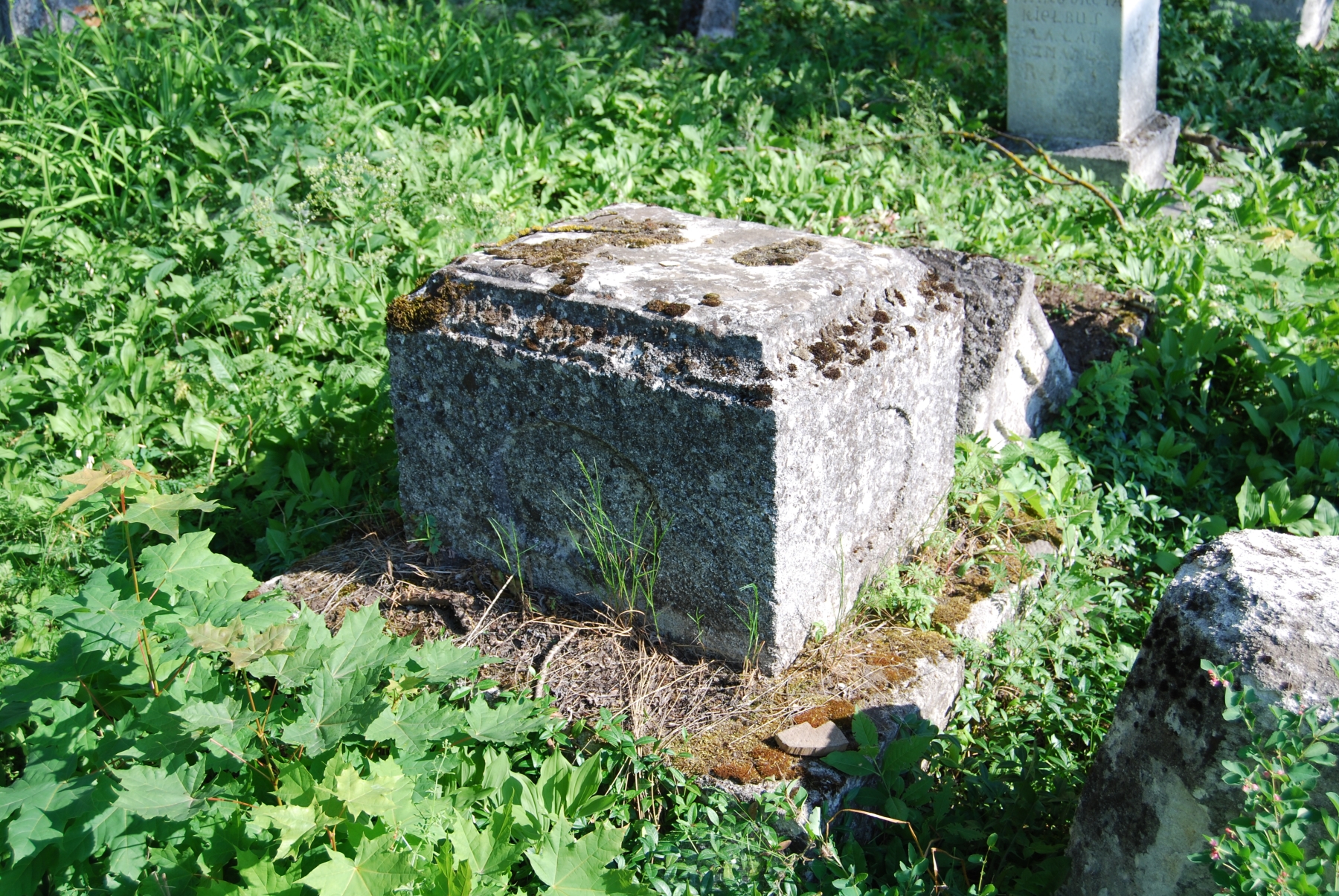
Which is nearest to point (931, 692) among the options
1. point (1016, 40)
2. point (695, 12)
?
point (1016, 40)

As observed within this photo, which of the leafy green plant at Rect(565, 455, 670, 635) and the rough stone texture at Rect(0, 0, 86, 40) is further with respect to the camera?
the rough stone texture at Rect(0, 0, 86, 40)

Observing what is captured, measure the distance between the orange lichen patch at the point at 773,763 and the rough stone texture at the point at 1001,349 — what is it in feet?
4.78

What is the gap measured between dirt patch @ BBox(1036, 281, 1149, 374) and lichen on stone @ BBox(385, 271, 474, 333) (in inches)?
95.7

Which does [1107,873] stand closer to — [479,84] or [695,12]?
[479,84]

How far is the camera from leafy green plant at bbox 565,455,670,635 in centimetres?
249

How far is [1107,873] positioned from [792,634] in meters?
0.90

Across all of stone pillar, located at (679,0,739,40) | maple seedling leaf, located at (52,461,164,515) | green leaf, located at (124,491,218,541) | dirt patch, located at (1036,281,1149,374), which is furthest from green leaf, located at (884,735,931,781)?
stone pillar, located at (679,0,739,40)

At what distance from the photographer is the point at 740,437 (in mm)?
2211

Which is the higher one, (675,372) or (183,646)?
(675,372)

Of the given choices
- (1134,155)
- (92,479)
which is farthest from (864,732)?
(1134,155)

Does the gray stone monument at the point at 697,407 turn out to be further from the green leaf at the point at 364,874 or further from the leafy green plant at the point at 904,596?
the green leaf at the point at 364,874

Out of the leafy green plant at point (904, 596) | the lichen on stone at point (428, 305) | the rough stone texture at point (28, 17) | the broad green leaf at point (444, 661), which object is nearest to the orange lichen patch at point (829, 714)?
the leafy green plant at point (904, 596)

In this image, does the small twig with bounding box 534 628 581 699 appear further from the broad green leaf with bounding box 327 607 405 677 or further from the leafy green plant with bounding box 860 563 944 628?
the leafy green plant with bounding box 860 563 944 628

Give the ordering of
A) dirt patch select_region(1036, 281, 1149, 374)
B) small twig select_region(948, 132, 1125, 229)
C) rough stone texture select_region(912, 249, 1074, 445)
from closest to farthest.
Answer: rough stone texture select_region(912, 249, 1074, 445) < dirt patch select_region(1036, 281, 1149, 374) < small twig select_region(948, 132, 1125, 229)
